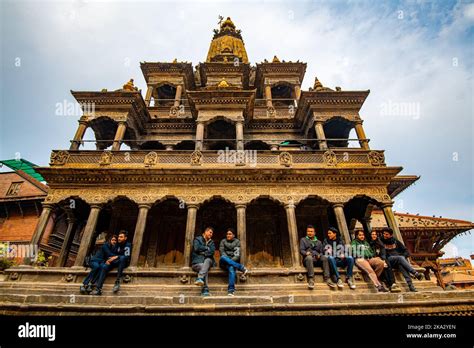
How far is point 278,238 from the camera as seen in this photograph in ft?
43.5

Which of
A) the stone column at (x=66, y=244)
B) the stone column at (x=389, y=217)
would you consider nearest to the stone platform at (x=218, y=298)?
the stone column at (x=389, y=217)

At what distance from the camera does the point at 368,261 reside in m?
9.15

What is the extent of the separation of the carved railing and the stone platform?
4.91 meters

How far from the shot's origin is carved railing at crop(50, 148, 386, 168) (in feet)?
41.0

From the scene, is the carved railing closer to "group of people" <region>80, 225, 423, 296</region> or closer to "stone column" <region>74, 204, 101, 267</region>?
"stone column" <region>74, 204, 101, 267</region>

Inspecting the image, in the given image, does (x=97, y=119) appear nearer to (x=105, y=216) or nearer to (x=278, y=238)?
(x=105, y=216)

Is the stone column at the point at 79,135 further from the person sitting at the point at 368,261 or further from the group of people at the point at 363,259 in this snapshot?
the person sitting at the point at 368,261

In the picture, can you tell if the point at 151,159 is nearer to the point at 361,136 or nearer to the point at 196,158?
the point at 196,158

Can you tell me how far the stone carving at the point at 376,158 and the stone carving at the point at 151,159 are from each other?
34.0 ft

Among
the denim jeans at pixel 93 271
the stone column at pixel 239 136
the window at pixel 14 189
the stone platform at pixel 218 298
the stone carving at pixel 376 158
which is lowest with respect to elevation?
the stone platform at pixel 218 298

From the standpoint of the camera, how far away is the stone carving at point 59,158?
1248 cm

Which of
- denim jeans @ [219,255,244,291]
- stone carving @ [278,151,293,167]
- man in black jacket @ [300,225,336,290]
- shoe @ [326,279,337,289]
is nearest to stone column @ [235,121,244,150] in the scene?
stone carving @ [278,151,293,167]

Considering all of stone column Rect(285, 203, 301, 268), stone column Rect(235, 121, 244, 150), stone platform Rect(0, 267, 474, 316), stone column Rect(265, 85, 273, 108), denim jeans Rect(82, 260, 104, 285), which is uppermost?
stone column Rect(265, 85, 273, 108)
